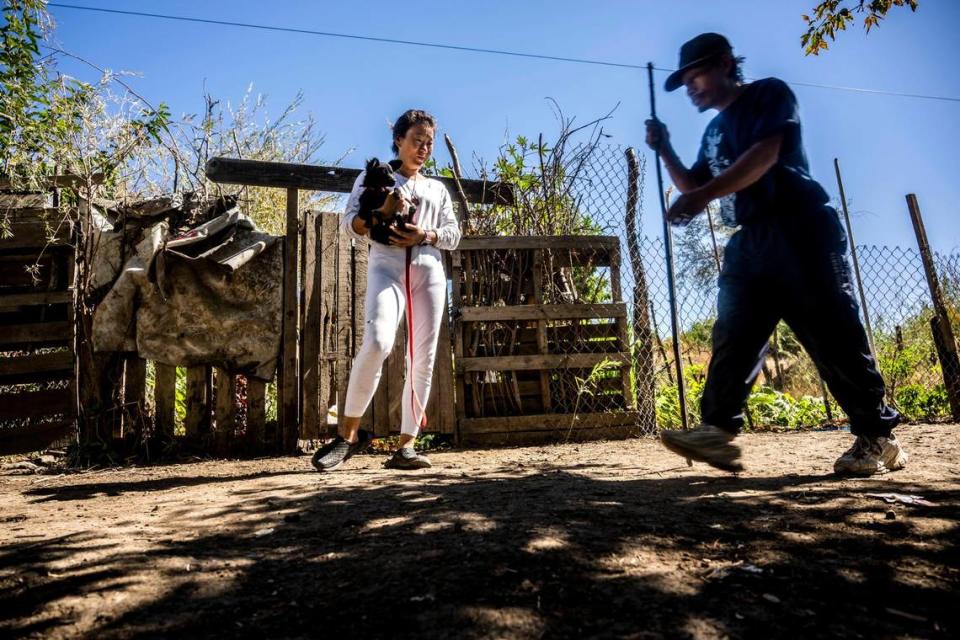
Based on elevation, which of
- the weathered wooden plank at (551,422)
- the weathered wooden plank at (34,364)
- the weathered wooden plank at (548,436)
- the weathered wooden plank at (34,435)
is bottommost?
the weathered wooden plank at (548,436)

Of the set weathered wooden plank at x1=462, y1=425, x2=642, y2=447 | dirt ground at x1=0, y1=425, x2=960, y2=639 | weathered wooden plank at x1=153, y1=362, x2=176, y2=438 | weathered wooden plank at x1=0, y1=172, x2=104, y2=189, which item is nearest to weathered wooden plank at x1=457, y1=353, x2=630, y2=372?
weathered wooden plank at x1=462, y1=425, x2=642, y2=447

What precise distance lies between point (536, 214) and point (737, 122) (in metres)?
2.78

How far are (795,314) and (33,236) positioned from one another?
17.8 feet

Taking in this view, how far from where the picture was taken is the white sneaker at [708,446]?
2523mm

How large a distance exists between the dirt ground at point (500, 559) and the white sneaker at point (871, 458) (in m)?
0.11

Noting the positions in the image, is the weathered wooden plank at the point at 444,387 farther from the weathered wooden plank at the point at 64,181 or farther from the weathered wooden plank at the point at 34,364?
the weathered wooden plank at the point at 64,181

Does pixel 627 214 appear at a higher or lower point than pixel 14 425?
higher

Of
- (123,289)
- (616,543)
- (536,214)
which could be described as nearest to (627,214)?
(536,214)

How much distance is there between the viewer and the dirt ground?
4.09 feet

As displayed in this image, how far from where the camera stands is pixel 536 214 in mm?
5340

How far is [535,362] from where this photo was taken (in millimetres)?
4773

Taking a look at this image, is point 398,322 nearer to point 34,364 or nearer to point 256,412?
point 256,412

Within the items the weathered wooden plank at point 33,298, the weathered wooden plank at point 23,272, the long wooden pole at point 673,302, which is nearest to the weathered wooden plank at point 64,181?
the weathered wooden plank at point 23,272

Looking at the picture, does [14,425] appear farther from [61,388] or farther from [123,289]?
[123,289]
